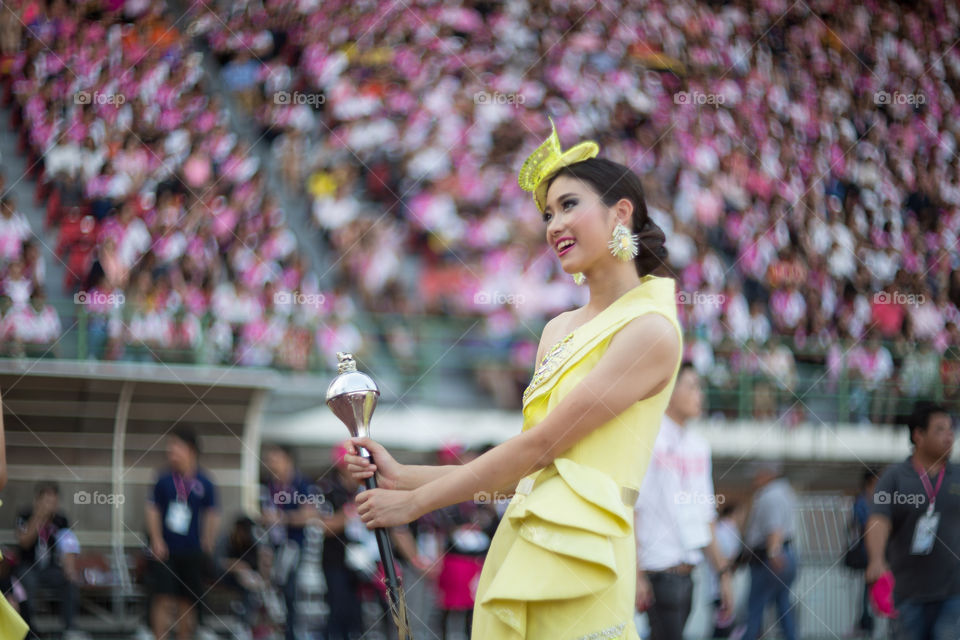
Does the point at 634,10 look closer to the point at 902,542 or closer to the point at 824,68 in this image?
the point at 824,68

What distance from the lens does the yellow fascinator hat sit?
6.74 ft

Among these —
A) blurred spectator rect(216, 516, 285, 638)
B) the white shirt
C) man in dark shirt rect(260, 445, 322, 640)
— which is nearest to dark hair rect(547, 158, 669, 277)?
the white shirt

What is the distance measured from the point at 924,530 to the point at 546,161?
2450 millimetres

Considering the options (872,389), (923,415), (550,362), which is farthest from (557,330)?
(872,389)

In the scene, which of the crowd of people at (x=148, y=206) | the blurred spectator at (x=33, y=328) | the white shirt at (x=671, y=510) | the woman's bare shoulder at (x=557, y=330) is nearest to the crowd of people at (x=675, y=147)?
the crowd of people at (x=148, y=206)

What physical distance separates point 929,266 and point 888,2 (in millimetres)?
3196

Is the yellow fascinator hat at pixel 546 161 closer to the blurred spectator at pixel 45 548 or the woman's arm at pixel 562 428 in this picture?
the woman's arm at pixel 562 428

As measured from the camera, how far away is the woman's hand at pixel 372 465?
1799 millimetres

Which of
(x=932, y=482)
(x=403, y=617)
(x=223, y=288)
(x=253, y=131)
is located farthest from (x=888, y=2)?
(x=403, y=617)

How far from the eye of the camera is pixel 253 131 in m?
9.60

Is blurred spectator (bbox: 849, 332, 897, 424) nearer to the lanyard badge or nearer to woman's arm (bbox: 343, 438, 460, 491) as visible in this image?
the lanyard badge

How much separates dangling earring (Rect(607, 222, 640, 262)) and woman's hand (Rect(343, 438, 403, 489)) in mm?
520

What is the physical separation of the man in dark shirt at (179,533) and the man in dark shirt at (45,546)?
526 mm

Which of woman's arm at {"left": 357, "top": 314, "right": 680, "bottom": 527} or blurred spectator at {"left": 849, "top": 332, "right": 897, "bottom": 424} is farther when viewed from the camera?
blurred spectator at {"left": 849, "top": 332, "right": 897, "bottom": 424}
